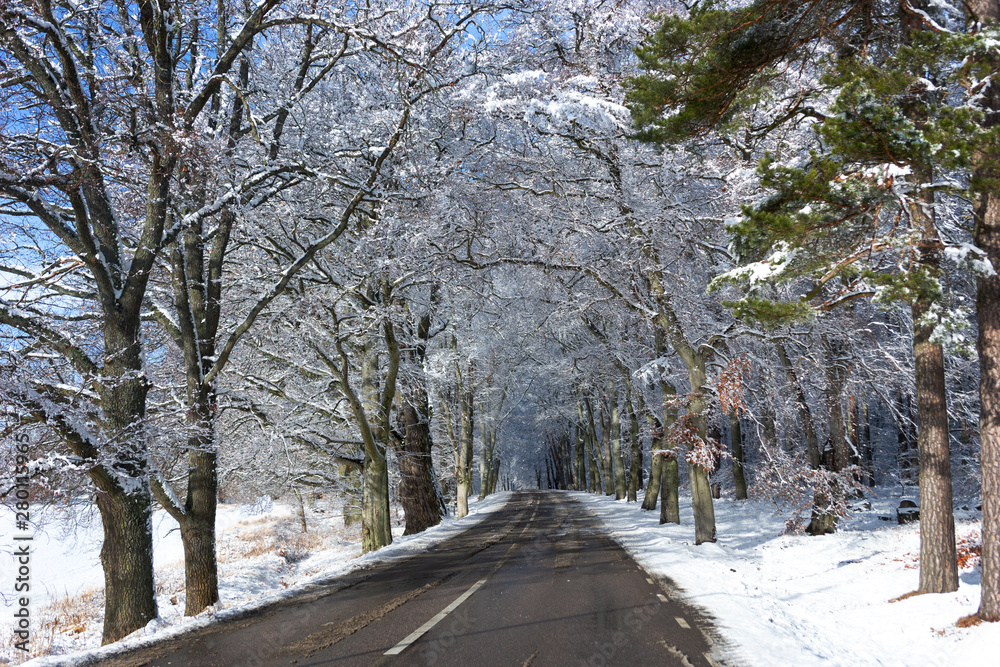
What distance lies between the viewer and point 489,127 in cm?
1363

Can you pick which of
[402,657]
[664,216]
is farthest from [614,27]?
[402,657]

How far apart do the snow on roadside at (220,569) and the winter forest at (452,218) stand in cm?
135

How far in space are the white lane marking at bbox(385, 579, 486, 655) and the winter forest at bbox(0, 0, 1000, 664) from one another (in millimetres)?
4151

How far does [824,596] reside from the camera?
31.9 feet

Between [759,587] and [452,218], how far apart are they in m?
9.86

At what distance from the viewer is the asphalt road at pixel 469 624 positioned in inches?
222

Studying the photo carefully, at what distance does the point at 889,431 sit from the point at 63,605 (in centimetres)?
4447

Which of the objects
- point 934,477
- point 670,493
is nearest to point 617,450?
point 670,493

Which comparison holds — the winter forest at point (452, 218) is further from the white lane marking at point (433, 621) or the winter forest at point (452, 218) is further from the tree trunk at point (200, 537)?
the white lane marking at point (433, 621)

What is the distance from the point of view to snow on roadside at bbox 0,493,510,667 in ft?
25.9

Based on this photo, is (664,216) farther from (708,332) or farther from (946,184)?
(946,184)

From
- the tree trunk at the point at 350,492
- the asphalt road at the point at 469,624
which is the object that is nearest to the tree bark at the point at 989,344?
the asphalt road at the point at 469,624

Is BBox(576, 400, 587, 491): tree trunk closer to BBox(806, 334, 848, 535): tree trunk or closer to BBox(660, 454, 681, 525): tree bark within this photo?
BBox(660, 454, 681, 525): tree bark

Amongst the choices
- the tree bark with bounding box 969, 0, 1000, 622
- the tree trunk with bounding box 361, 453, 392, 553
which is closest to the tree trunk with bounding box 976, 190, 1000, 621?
the tree bark with bounding box 969, 0, 1000, 622
